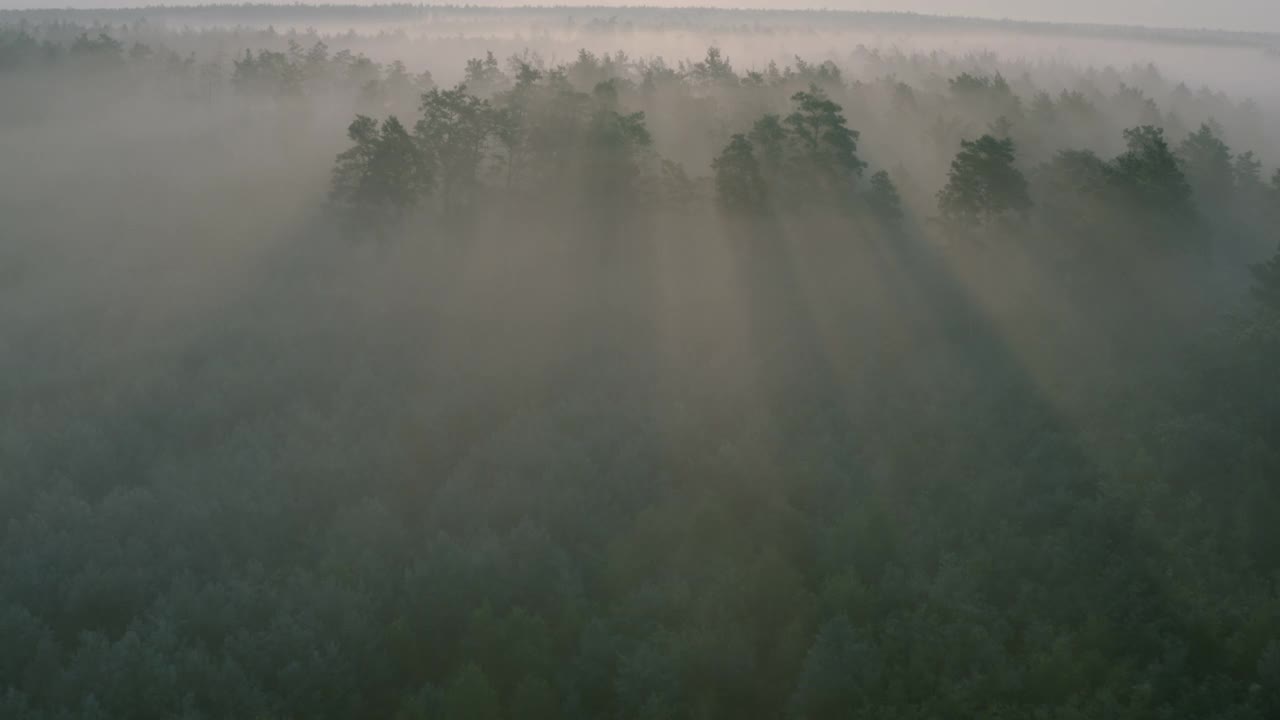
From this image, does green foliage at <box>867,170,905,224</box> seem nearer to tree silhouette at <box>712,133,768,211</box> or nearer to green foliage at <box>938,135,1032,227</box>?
green foliage at <box>938,135,1032,227</box>

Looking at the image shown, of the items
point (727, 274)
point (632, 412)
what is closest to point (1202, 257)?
point (727, 274)

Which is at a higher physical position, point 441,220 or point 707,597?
point 441,220

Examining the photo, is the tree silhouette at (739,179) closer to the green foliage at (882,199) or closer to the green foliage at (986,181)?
the green foliage at (882,199)

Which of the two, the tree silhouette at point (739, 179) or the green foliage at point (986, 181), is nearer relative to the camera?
the green foliage at point (986, 181)

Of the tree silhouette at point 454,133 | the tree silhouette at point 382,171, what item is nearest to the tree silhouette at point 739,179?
the tree silhouette at point 454,133

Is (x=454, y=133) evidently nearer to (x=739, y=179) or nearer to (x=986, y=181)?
(x=739, y=179)

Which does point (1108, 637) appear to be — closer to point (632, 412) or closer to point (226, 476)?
point (632, 412)

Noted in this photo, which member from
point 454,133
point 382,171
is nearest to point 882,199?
point 454,133

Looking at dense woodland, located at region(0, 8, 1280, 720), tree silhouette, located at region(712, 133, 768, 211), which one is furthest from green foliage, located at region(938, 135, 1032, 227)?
tree silhouette, located at region(712, 133, 768, 211)
